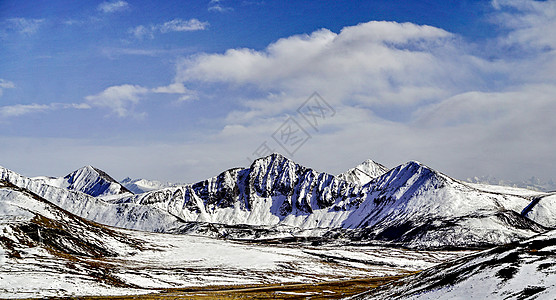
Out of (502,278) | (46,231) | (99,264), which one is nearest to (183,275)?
(99,264)

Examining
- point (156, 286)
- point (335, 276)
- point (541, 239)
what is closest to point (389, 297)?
point (541, 239)

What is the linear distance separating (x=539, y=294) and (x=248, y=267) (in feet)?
459

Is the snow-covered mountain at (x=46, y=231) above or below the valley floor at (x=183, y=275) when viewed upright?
above

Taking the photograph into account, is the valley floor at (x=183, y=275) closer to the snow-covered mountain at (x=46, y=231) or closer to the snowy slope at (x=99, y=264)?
the snowy slope at (x=99, y=264)

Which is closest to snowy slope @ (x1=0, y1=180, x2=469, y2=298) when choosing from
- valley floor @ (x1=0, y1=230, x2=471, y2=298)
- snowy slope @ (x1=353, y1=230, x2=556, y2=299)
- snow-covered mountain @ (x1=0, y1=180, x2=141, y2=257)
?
snow-covered mountain @ (x1=0, y1=180, x2=141, y2=257)

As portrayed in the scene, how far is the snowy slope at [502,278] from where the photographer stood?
39.0 m

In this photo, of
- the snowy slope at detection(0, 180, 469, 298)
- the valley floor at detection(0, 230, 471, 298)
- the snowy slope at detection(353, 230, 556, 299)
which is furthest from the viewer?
the snowy slope at detection(0, 180, 469, 298)

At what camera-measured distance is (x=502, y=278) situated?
4338 centimetres

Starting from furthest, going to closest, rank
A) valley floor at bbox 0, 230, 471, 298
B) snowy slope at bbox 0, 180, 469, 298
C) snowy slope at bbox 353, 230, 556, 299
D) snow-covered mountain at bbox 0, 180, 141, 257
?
snow-covered mountain at bbox 0, 180, 141, 257
snowy slope at bbox 0, 180, 469, 298
valley floor at bbox 0, 230, 471, 298
snowy slope at bbox 353, 230, 556, 299

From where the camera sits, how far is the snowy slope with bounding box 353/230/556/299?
39.0m

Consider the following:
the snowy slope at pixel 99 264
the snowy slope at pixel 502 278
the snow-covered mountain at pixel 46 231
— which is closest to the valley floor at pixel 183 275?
the snowy slope at pixel 99 264

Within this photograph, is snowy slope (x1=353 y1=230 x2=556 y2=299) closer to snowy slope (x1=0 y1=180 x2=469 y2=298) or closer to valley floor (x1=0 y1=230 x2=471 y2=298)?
valley floor (x1=0 y1=230 x2=471 y2=298)

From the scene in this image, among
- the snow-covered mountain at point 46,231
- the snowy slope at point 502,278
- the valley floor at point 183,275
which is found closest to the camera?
the snowy slope at point 502,278

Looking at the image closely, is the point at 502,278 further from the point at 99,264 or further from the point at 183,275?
the point at 99,264
